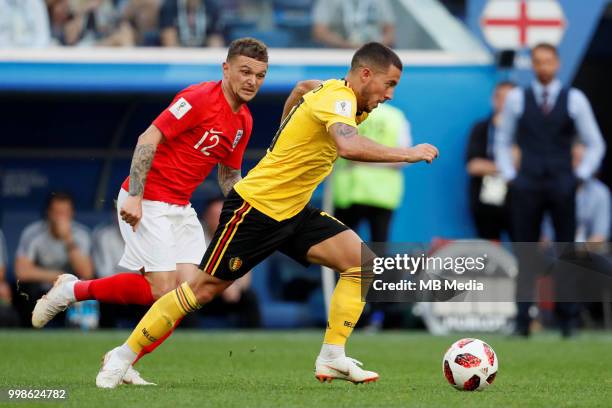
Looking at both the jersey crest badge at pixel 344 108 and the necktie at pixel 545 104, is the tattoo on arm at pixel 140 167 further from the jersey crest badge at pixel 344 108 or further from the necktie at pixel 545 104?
the necktie at pixel 545 104

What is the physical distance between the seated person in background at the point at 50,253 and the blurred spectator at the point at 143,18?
179cm

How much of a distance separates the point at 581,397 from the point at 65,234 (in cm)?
778

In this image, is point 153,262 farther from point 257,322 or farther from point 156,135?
point 257,322

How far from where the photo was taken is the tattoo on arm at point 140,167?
7.86 m

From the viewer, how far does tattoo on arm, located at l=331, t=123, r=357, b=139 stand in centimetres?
701

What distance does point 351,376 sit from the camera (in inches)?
297

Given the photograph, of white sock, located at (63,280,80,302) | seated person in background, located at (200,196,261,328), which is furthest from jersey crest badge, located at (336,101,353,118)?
seated person in background, located at (200,196,261,328)

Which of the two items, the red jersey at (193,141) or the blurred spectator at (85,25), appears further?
the blurred spectator at (85,25)

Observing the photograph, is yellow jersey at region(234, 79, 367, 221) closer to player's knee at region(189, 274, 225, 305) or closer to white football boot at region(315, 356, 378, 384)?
player's knee at region(189, 274, 225, 305)

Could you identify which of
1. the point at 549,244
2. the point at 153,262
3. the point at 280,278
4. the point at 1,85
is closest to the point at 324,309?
the point at 280,278

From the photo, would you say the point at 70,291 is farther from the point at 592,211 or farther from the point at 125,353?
the point at 592,211

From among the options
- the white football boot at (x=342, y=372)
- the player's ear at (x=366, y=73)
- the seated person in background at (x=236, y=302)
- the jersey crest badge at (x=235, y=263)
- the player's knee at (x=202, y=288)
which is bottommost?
the white football boot at (x=342, y=372)

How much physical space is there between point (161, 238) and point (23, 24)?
6267 mm

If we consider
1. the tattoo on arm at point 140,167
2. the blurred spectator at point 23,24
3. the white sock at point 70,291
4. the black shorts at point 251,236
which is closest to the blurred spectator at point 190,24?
the blurred spectator at point 23,24
